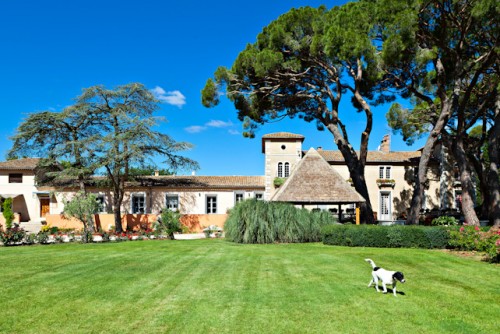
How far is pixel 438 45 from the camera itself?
1778cm

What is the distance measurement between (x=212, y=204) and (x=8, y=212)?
14.5 meters

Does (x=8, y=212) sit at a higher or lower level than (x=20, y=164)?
lower

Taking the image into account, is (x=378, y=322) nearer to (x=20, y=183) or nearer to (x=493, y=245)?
(x=493, y=245)

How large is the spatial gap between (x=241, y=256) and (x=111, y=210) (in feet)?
60.9

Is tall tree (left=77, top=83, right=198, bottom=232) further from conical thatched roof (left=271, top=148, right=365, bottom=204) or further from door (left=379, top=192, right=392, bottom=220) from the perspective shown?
door (left=379, top=192, right=392, bottom=220)

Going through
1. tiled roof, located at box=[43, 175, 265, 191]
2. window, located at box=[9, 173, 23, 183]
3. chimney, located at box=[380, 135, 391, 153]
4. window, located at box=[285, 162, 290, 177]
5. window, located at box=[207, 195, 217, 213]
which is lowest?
window, located at box=[207, 195, 217, 213]

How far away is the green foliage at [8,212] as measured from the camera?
25.3m

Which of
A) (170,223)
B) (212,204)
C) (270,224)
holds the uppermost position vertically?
(212,204)

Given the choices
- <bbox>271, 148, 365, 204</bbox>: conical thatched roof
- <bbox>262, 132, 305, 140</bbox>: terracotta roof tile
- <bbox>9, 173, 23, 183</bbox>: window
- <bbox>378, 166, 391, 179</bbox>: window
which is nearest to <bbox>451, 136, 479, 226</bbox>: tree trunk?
<bbox>271, 148, 365, 204</bbox>: conical thatched roof

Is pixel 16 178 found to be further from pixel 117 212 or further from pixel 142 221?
pixel 142 221

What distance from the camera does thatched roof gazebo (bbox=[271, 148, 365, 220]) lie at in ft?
55.7

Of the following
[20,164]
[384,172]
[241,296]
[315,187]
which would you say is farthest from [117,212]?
[384,172]

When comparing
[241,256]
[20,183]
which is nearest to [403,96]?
[241,256]

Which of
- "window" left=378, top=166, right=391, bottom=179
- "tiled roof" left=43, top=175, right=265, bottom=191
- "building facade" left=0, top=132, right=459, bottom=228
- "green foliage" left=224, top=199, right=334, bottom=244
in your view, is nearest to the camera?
"green foliage" left=224, top=199, right=334, bottom=244
